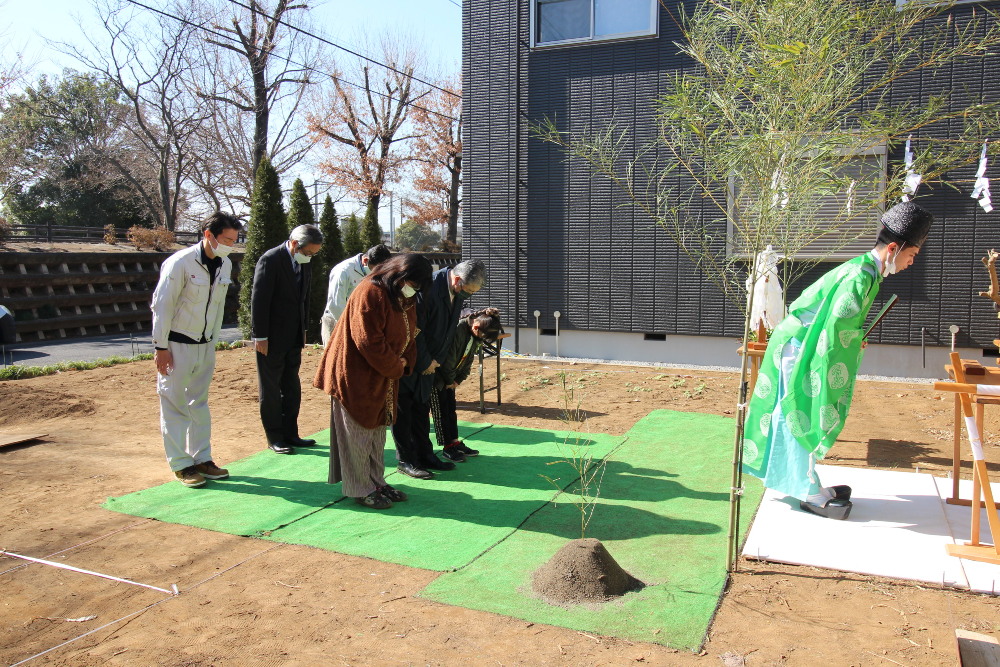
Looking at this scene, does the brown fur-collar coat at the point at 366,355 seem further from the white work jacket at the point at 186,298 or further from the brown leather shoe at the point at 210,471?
the brown leather shoe at the point at 210,471

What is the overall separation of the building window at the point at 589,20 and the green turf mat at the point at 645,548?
641 centimetres

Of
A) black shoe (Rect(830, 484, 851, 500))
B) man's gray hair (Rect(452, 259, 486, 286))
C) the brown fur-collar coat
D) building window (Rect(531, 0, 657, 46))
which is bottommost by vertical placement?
black shoe (Rect(830, 484, 851, 500))

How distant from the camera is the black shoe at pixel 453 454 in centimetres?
539

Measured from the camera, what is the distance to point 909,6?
354 cm

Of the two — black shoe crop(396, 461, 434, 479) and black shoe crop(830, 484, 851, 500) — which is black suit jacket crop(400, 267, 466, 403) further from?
black shoe crop(830, 484, 851, 500)

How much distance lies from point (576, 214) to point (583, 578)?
7740mm

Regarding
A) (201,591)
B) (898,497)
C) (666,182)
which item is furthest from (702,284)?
(201,591)

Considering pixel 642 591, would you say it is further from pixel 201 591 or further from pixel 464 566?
pixel 201 591

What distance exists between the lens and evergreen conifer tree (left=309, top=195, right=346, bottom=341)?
46.4ft

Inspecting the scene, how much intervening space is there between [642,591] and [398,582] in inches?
43.2

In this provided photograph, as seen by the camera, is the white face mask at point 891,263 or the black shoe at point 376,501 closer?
the white face mask at point 891,263

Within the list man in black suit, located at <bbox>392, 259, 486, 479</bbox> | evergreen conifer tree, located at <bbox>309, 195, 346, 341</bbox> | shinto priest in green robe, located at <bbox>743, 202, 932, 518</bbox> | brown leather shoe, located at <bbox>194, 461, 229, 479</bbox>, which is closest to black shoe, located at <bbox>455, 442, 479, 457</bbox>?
man in black suit, located at <bbox>392, 259, 486, 479</bbox>

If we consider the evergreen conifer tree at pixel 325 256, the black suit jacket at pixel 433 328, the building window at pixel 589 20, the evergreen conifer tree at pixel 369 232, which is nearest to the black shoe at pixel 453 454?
the black suit jacket at pixel 433 328

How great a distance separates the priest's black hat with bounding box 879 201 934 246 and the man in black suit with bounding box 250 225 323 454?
379 centimetres
